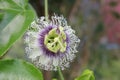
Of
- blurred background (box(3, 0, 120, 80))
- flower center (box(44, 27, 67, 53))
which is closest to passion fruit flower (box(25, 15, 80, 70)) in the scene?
flower center (box(44, 27, 67, 53))

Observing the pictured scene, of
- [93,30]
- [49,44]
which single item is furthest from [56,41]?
[93,30]

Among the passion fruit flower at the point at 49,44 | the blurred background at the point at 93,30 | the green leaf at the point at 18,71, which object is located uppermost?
the blurred background at the point at 93,30

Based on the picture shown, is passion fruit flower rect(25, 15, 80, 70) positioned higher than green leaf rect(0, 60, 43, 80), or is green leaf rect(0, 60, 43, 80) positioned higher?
passion fruit flower rect(25, 15, 80, 70)

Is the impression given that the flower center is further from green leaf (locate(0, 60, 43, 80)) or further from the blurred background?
the blurred background

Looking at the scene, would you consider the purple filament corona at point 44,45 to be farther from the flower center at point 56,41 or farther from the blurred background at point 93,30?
the blurred background at point 93,30

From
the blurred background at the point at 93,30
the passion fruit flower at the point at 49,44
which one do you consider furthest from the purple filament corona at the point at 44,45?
the blurred background at the point at 93,30

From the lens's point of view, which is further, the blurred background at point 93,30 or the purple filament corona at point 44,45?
the blurred background at point 93,30

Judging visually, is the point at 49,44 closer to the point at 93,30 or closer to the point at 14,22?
the point at 14,22
